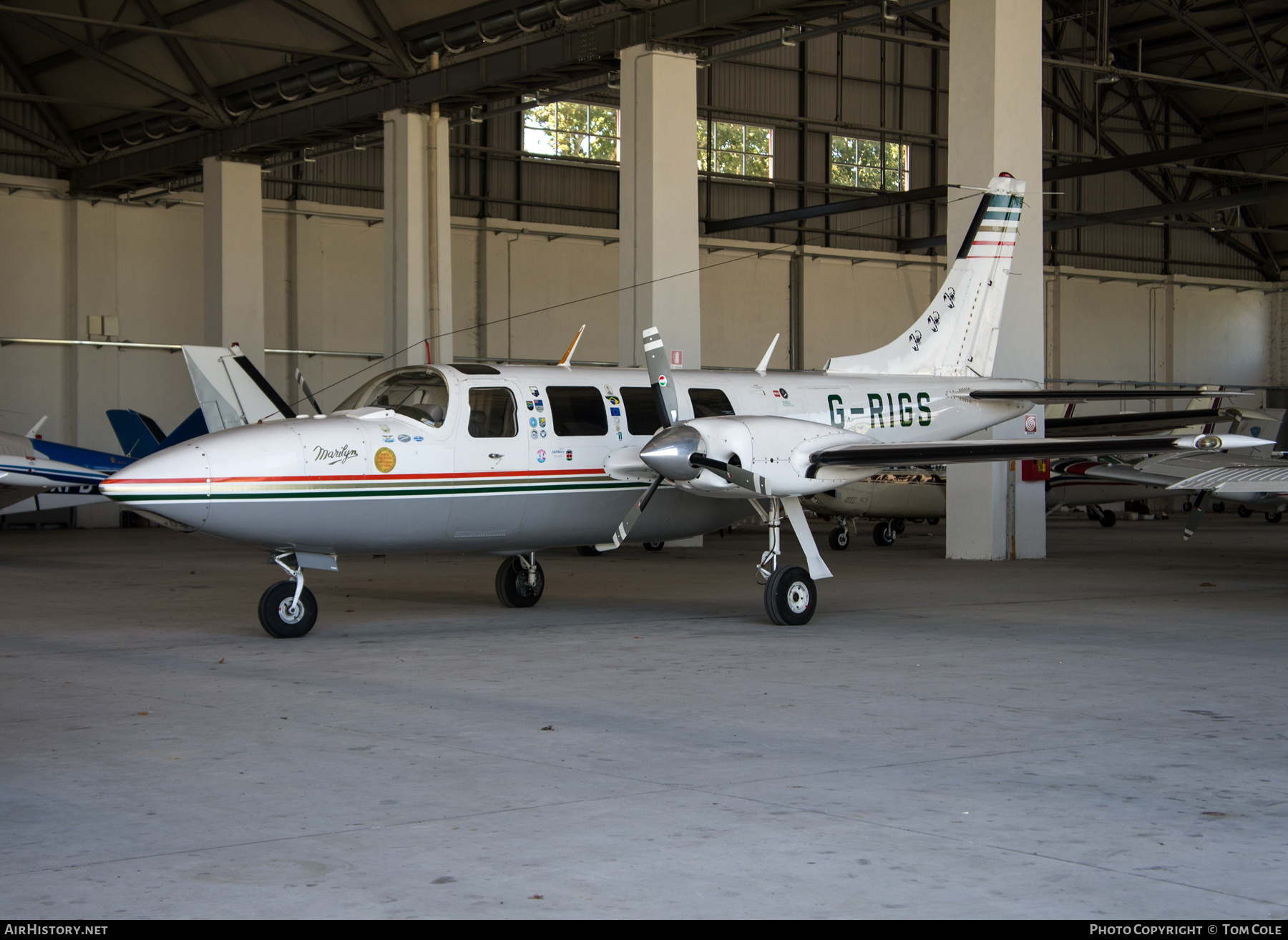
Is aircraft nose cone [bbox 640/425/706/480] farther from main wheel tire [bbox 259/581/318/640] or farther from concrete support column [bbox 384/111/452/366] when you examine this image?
A: concrete support column [bbox 384/111/452/366]

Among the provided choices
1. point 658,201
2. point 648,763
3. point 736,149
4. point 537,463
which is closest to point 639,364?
point 658,201

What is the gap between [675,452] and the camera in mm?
11508

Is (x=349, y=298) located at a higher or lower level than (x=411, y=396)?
higher

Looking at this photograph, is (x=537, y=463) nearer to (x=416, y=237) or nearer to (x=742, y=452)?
(x=742, y=452)

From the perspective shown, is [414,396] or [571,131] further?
[571,131]

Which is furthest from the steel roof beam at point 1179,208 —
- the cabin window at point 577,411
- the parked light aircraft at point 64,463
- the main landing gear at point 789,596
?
the main landing gear at point 789,596

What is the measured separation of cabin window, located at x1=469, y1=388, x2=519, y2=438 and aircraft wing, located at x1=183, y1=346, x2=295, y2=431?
350 inches

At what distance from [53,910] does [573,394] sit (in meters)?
8.91

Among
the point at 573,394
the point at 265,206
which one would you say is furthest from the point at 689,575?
the point at 265,206

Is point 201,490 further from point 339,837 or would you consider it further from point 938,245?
point 938,245

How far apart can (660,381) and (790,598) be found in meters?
2.39

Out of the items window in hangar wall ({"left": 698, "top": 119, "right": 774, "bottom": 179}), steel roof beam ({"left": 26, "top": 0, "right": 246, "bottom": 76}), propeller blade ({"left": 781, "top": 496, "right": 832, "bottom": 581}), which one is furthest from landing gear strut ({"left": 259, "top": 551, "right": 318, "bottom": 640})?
window in hangar wall ({"left": 698, "top": 119, "right": 774, "bottom": 179})

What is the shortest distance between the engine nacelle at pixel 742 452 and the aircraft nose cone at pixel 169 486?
3.82 m

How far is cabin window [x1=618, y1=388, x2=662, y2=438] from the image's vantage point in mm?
12953
